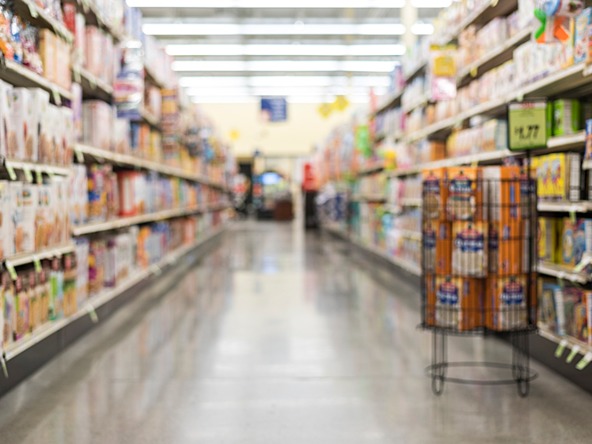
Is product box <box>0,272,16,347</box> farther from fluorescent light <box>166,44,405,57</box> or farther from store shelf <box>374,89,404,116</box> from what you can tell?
fluorescent light <box>166,44,405,57</box>

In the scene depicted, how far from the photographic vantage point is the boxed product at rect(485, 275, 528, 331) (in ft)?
11.4

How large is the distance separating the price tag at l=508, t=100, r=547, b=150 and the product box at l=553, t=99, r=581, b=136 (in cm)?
47

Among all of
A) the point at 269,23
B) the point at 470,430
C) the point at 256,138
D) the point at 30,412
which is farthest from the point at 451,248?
the point at 256,138

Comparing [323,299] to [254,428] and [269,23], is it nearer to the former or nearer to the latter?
[254,428]

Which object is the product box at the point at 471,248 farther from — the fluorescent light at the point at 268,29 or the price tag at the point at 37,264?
the fluorescent light at the point at 268,29

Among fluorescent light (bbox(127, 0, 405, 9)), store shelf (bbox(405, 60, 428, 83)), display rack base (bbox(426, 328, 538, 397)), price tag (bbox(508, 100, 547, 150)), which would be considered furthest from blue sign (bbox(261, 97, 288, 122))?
price tag (bbox(508, 100, 547, 150))

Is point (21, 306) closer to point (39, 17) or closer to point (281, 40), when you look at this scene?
point (39, 17)

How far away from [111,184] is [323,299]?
7.26 ft

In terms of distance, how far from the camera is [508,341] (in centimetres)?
457

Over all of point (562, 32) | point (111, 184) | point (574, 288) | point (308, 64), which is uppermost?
point (308, 64)

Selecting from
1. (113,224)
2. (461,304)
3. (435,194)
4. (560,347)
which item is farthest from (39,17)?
(560,347)

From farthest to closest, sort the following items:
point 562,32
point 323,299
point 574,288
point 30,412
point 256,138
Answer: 1. point 256,138
2. point 323,299
3. point 574,288
4. point 562,32
5. point 30,412

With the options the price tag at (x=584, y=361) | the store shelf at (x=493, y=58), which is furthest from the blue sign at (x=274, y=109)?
the price tag at (x=584, y=361)

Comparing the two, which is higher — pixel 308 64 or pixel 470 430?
pixel 308 64
